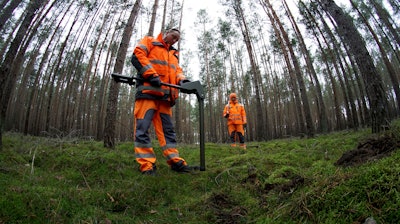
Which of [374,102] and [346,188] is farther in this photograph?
[374,102]

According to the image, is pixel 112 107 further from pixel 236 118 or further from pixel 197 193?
pixel 236 118

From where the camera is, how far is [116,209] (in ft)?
6.98

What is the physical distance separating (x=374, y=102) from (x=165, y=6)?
531 inches

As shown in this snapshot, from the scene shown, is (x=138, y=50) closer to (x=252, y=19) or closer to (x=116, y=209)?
(x=116, y=209)

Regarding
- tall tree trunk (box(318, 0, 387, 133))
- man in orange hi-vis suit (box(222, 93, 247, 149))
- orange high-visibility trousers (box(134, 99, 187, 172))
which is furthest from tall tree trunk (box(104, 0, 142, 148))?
tall tree trunk (box(318, 0, 387, 133))

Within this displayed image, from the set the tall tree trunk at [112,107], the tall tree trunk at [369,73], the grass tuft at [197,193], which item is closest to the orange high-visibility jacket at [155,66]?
the grass tuft at [197,193]

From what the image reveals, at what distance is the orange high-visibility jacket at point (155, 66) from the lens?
3408 millimetres

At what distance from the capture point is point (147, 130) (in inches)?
133

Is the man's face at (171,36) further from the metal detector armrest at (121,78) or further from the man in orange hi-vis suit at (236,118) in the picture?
the man in orange hi-vis suit at (236,118)

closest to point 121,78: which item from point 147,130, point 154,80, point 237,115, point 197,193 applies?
point 154,80

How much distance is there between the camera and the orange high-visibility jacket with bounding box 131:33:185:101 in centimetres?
341

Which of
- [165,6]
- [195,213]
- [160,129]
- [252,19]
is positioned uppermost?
[252,19]

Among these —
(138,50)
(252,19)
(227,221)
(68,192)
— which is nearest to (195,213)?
(227,221)

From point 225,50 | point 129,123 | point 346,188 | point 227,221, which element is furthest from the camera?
point 129,123
